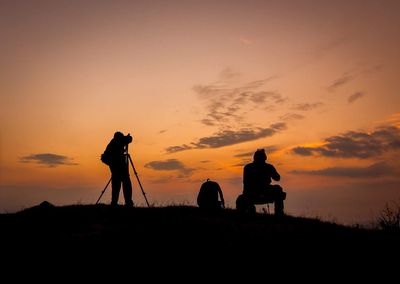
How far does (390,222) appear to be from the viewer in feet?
58.2

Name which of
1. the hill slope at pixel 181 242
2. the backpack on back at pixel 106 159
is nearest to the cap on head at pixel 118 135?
the backpack on back at pixel 106 159

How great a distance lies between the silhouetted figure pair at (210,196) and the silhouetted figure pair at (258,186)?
1375 millimetres

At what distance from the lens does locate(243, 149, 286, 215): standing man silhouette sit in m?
17.4

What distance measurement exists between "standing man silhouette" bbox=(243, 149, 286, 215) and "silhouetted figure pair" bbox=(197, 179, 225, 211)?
155 cm

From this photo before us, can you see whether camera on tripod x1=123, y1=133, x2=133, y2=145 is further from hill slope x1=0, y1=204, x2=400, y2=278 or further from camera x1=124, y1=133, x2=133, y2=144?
hill slope x1=0, y1=204, x2=400, y2=278

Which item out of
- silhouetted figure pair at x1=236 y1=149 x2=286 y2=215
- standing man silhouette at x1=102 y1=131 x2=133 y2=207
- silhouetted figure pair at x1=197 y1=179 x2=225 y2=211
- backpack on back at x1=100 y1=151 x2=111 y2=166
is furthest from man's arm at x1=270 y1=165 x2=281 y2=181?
backpack on back at x1=100 y1=151 x2=111 y2=166

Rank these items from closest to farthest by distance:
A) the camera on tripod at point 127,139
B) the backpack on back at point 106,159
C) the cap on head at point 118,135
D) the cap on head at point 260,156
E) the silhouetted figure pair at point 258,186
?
the silhouetted figure pair at point 258,186
the cap on head at point 260,156
the backpack on back at point 106,159
the cap on head at point 118,135
the camera on tripod at point 127,139

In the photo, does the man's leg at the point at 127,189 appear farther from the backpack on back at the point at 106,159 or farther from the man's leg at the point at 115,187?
the backpack on back at the point at 106,159

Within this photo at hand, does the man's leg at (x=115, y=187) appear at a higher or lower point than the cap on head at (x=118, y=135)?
lower

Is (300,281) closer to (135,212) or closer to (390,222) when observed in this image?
(135,212)

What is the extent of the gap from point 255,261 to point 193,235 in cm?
224

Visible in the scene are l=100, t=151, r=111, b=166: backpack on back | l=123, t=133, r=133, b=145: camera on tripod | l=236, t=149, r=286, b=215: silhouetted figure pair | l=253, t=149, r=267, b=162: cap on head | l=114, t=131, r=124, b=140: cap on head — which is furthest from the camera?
l=123, t=133, r=133, b=145: camera on tripod

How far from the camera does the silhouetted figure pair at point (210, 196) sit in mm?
18375

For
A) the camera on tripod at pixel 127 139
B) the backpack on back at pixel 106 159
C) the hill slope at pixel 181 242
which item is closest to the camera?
the hill slope at pixel 181 242
